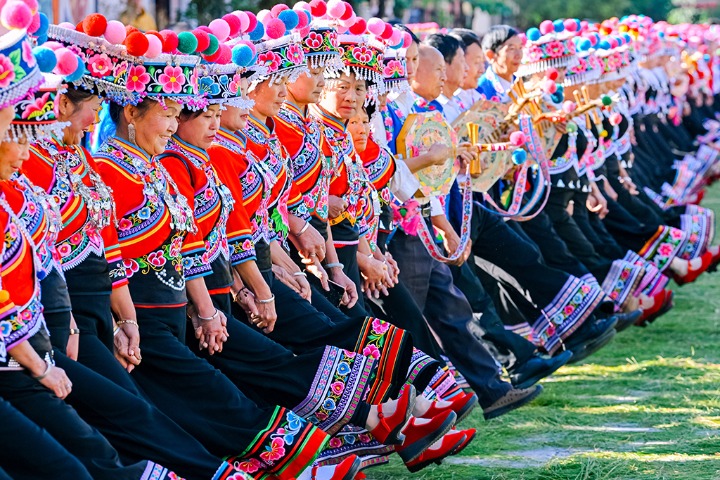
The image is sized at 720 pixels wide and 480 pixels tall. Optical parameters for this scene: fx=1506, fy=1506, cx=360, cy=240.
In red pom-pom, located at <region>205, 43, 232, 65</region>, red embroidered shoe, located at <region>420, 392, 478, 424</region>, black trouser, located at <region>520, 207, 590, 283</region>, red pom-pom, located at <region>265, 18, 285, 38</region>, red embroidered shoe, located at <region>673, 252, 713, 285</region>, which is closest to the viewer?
red pom-pom, located at <region>205, 43, 232, 65</region>

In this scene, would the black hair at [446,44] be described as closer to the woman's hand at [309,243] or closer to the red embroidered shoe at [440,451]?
the woman's hand at [309,243]

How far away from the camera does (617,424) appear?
6848 mm

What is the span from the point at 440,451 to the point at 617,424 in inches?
55.5

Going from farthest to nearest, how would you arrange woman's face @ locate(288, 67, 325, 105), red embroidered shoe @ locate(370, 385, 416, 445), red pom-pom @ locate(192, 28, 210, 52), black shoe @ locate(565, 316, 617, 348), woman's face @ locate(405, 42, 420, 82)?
black shoe @ locate(565, 316, 617, 348) < woman's face @ locate(405, 42, 420, 82) < woman's face @ locate(288, 67, 325, 105) < red embroidered shoe @ locate(370, 385, 416, 445) < red pom-pom @ locate(192, 28, 210, 52)

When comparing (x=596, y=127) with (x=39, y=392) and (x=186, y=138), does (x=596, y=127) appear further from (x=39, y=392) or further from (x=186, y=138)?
(x=39, y=392)

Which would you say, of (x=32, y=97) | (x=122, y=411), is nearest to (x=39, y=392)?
(x=122, y=411)

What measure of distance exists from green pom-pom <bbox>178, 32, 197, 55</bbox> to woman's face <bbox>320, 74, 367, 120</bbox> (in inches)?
55.4

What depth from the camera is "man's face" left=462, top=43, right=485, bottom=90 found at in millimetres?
8375

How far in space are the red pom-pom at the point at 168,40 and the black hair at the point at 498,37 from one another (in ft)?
15.3

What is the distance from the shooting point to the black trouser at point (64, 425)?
3.99 m

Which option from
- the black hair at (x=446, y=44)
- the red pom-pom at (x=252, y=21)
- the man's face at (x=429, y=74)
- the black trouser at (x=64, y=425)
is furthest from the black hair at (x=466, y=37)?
the black trouser at (x=64, y=425)

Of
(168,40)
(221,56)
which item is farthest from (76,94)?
(221,56)

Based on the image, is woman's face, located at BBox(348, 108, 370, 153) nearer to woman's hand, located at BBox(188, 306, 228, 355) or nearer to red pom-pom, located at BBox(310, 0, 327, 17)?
red pom-pom, located at BBox(310, 0, 327, 17)

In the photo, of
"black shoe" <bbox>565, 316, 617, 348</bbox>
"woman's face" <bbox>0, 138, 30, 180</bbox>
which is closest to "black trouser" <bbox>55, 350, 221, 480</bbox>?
"woman's face" <bbox>0, 138, 30, 180</bbox>
